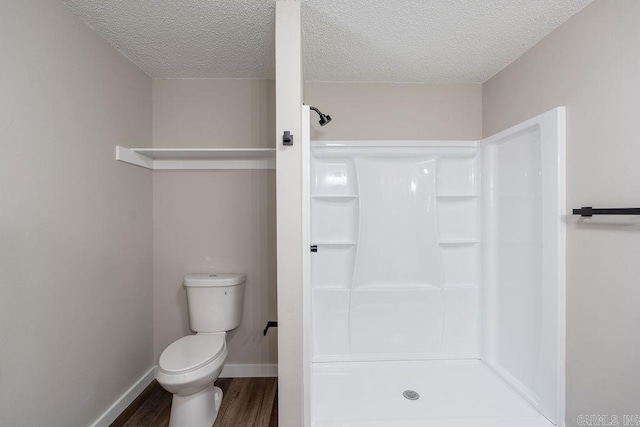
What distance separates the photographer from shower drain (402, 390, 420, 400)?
6.01ft

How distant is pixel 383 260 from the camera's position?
225 centimetres

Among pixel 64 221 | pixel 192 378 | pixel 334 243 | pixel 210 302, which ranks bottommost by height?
pixel 192 378

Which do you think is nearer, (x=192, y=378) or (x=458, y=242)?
(x=192, y=378)

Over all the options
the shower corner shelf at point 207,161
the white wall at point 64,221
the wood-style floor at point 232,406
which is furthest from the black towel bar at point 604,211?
the white wall at point 64,221

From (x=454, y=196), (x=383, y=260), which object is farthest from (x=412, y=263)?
(x=454, y=196)

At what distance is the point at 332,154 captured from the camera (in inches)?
87.3

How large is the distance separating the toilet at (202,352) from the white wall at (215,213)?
→ 0.53ft

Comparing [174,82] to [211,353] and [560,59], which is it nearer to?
[211,353]

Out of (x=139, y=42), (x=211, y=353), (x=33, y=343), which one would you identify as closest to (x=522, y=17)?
(x=139, y=42)

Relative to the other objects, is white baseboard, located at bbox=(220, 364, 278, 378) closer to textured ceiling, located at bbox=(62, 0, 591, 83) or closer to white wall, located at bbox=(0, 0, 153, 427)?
white wall, located at bbox=(0, 0, 153, 427)

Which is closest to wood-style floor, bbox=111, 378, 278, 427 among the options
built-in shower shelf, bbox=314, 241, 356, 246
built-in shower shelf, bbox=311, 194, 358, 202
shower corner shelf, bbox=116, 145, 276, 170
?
built-in shower shelf, bbox=314, 241, 356, 246

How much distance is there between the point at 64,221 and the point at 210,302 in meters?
0.98

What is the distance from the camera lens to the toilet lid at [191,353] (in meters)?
1.55

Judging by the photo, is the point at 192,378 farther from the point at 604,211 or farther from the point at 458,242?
the point at 604,211
